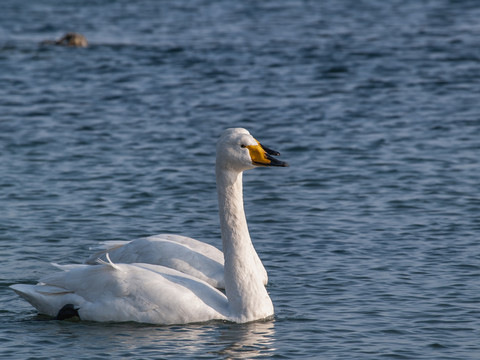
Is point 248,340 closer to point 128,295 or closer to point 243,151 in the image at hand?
point 128,295

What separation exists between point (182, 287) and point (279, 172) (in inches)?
292

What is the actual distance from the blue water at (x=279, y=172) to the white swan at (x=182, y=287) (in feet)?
0.59

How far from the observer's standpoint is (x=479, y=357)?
9.32m

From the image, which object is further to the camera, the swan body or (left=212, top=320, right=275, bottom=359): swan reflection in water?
the swan body

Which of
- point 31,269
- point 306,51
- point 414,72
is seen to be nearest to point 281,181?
point 31,269

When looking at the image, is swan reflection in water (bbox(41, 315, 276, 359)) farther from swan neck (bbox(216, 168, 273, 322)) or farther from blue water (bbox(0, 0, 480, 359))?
swan neck (bbox(216, 168, 273, 322))

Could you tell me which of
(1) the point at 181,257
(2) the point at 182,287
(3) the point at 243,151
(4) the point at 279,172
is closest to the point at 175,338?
(2) the point at 182,287

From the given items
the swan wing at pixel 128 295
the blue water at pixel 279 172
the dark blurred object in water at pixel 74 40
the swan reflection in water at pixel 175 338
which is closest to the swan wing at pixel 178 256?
the blue water at pixel 279 172

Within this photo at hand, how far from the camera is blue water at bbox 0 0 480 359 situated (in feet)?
33.1

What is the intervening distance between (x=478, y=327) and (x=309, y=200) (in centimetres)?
547

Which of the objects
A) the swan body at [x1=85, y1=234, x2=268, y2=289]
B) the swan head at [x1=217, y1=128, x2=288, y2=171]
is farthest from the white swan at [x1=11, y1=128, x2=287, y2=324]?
the swan body at [x1=85, y1=234, x2=268, y2=289]

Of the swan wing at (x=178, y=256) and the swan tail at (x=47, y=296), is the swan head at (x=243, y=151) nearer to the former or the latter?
the swan wing at (x=178, y=256)

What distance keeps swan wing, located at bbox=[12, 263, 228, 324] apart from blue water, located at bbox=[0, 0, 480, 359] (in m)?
0.17

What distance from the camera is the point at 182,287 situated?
10.2m
